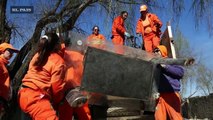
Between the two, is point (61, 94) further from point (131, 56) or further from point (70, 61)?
point (131, 56)

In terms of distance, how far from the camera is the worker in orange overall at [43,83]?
210 inches

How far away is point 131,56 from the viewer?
631 cm

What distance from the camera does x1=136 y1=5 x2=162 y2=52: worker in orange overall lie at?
386 inches

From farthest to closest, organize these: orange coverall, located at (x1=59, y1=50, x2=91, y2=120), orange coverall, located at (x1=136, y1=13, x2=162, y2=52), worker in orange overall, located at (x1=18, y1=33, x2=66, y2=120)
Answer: orange coverall, located at (x1=136, y1=13, x2=162, y2=52) → orange coverall, located at (x1=59, y1=50, x2=91, y2=120) → worker in orange overall, located at (x1=18, y1=33, x2=66, y2=120)

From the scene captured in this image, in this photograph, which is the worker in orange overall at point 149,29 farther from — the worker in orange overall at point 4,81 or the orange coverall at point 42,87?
the orange coverall at point 42,87

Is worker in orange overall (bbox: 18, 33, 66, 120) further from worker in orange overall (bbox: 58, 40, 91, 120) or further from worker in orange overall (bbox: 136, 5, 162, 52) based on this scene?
worker in orange overall (bbox: 136, 5, 162, 52)

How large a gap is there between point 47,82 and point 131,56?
1.46m

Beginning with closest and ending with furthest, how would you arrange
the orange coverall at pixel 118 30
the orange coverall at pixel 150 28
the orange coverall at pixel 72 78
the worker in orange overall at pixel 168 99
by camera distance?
the orange coverall at pixel 72 78 < the worker in orange overall at pixel 168 99 < the orange coverall at pixel 150 28 < the orange coverall at pixel 118 30

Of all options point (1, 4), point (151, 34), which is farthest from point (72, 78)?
point (1, 4)

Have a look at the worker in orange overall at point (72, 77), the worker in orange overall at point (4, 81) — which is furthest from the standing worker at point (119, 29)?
the worker in orange overall at point (72, 77)

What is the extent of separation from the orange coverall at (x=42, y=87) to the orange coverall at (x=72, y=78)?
0.46 metres

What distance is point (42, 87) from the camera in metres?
5.39

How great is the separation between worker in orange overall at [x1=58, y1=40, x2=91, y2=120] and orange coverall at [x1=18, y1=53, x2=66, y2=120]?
0.45 metres

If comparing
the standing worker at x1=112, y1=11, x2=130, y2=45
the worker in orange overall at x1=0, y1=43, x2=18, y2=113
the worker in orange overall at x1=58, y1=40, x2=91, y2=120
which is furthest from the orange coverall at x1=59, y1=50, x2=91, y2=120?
the standing worker at x1=112, y1=11, x2=130, y2=45
